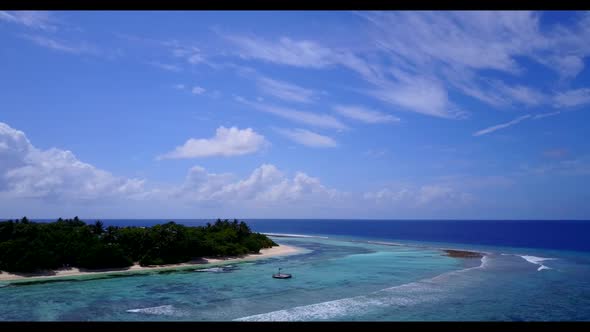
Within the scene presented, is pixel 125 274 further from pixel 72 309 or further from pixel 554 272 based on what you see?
pixel 554 272

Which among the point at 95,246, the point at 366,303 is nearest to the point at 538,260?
the point at 366,303

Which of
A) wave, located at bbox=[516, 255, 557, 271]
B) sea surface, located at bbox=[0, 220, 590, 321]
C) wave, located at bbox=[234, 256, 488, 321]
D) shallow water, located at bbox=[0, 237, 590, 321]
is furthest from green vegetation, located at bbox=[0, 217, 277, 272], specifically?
wave, located at bbox=[516, 255, 557, 271]

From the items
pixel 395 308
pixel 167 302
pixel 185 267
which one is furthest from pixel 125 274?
pixel 395 308
